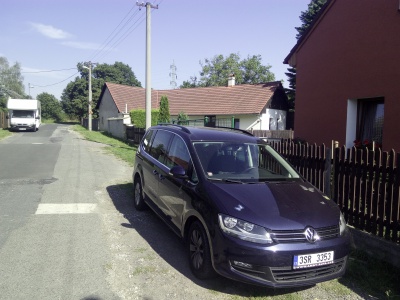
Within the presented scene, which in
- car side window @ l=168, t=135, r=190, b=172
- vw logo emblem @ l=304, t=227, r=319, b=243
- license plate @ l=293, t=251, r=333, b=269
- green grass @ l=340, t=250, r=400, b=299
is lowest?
green grass @ l=340, t=250, r=400, b=299

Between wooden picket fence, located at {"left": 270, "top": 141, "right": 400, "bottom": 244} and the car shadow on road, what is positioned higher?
wooden picket fence, located at {"left": 270, "top": 141, "right": 400, "bottom": 244}

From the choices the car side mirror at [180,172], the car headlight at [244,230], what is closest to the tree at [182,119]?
the car side mirror at [180,172]

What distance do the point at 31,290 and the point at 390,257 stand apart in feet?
14.1

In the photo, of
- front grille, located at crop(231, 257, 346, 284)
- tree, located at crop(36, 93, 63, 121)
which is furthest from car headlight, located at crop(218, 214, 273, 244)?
tree, located at crop(36, 93, 63, 121)

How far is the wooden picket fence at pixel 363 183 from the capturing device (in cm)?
474

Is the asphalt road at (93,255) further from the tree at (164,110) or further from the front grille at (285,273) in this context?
the tree at (164,110)

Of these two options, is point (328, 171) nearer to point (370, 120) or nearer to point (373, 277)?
point (373, 277)

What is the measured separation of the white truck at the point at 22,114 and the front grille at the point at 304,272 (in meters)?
34.3

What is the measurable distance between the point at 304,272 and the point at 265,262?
1.50 feet

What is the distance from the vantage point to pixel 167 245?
5.08m

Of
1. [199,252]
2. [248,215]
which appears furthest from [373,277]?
[199,252]

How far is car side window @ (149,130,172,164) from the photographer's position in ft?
19.1

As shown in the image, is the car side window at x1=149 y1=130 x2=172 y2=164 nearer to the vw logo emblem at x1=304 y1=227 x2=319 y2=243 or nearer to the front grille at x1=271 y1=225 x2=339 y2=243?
the front grille at x1=271 y1=225 x2=339 y2=243

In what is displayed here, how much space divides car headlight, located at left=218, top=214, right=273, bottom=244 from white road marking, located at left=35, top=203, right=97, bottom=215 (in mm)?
A: 3911
